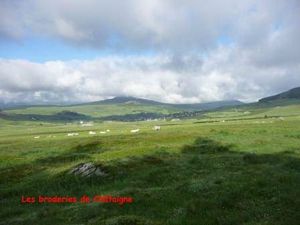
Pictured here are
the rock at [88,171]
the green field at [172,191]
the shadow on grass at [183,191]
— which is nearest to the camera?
the shadow on grass at [183,191]

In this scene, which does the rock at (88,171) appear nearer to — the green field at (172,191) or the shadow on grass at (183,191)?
the green field at (172,191)

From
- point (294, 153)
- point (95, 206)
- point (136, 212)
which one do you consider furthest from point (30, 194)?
point (294, 153)

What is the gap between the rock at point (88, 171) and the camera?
32906 millimetres

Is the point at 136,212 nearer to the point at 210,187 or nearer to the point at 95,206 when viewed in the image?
the point at 95,206

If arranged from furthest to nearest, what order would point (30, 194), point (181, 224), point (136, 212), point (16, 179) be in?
1. point (16, 179)
2. point (30, 194)
3. point (136, 212)
4. point (181, 224)

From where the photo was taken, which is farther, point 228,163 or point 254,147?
point 254,147

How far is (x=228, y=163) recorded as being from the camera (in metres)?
36.4

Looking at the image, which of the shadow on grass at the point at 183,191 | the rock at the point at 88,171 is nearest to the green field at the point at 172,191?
the shadow on grass at the point at 183,191

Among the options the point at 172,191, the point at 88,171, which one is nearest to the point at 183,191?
the point at 172,191

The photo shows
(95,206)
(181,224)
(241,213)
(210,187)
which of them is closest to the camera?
(181,224)

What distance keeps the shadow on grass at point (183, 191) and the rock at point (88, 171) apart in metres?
0.79

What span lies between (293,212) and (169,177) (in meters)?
13.9

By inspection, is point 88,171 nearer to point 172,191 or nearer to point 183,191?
point 172,191

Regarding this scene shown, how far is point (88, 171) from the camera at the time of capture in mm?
33719
